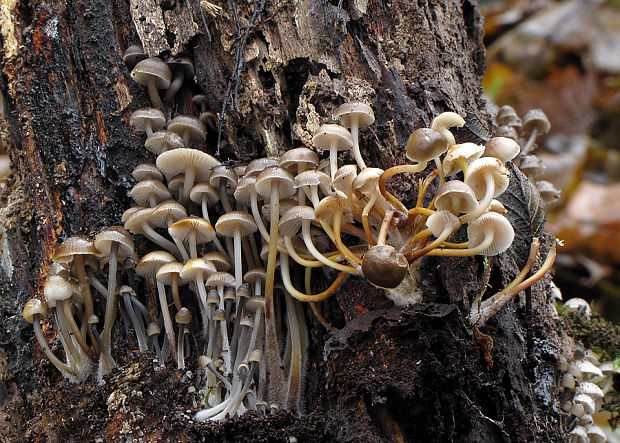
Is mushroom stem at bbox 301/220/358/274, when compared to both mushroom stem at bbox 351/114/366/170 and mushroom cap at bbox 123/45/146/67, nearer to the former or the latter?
mushroom stem at bbox 351/114/366/170

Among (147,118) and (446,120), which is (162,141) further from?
(446,120)

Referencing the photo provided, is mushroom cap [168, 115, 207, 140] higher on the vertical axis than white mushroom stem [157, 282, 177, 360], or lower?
higher

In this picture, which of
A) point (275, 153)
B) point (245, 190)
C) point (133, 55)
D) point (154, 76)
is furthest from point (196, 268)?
point (133, 55)

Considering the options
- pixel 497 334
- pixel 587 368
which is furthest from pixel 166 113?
pixel 587 368

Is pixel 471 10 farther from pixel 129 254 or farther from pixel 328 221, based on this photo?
pixel 129 254

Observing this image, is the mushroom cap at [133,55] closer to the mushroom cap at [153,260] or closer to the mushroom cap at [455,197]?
the mushroom cap at [153,260]

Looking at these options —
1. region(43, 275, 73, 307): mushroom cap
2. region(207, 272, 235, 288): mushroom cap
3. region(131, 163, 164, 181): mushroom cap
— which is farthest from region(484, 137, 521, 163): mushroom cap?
region(43, 275, 73, 307): mushroom cap
